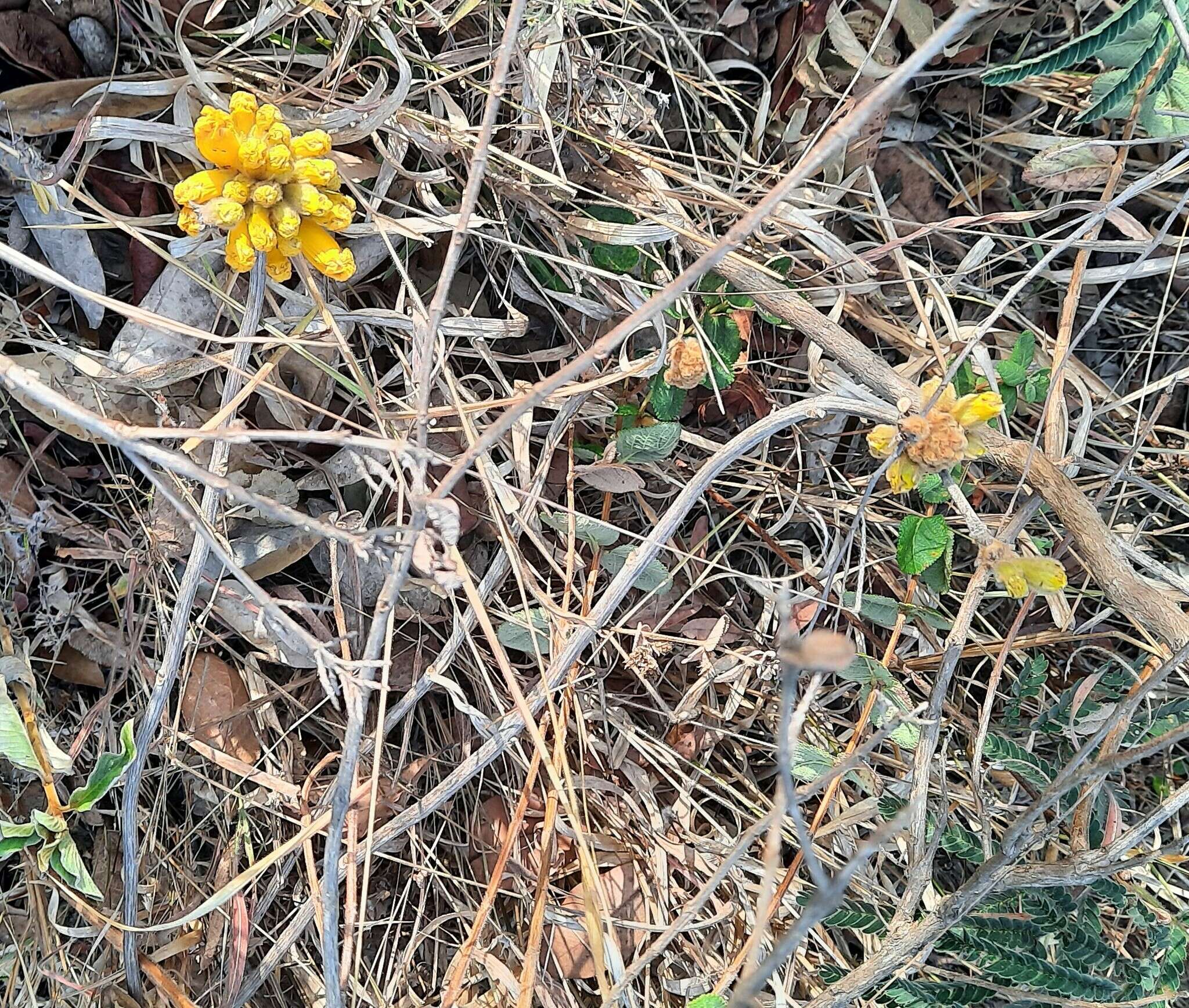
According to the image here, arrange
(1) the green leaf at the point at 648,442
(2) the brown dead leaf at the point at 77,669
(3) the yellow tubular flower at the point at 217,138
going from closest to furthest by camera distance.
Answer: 1. (3) the yellow tubular flower at the point at 217,138
2. (1) the green leaf at the point at 648,442
3. (2) the brown dead leaf at the point at 77,669

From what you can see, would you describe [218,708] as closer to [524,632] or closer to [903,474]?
[524,632]

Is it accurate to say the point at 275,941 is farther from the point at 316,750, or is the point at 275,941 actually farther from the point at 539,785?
the point at 539,785

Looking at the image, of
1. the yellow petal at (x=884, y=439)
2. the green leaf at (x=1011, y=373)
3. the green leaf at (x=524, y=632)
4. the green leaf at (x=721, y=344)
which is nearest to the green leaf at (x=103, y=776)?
the green leaf at (x=524, y=632)

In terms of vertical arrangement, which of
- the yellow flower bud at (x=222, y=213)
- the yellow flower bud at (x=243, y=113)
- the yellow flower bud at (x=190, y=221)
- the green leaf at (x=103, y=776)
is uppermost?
the yellow flower bud at (x=243, y=113)

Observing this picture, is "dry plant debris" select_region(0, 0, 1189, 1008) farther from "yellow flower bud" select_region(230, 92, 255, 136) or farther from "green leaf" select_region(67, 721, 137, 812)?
"yellow flower bud" select_region(230, 92, 255, 136)

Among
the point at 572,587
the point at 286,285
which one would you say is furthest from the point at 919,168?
the point at 286,285

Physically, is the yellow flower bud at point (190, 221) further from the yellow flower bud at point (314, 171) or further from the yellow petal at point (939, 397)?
the yellow petal at point (939, 397)

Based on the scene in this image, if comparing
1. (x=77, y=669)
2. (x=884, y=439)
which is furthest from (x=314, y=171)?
(x=77, y=669)
